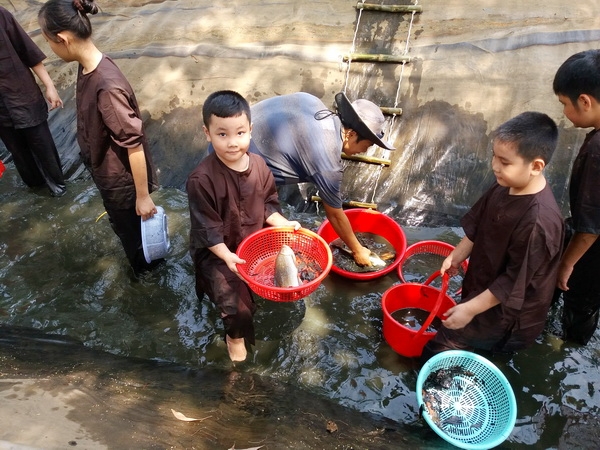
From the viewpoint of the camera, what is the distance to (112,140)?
3113 millimetres

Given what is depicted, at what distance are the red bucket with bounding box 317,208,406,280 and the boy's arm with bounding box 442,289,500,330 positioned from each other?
125cm

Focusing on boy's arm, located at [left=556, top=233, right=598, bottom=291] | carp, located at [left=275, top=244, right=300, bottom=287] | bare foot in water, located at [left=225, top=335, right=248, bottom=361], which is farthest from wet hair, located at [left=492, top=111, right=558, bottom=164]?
bare foot in water, located at [left=225, top=335, right=248, bottom=361]

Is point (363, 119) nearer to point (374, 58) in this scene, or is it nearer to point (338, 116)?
point (338, 116)

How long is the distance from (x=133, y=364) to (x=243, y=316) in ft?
2.96

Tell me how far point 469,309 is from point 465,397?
0.74m

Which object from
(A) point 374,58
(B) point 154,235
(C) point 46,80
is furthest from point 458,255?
(C) point 46,80

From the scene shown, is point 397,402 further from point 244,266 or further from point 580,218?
point 580,218

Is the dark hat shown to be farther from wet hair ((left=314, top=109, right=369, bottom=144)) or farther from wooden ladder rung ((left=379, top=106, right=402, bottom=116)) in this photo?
wooden ladder rung ((left=379, top=106, right=402, bottom=116))

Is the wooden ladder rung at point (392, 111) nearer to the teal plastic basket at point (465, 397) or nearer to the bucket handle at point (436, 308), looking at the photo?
the bucket handle at point (436, 308)

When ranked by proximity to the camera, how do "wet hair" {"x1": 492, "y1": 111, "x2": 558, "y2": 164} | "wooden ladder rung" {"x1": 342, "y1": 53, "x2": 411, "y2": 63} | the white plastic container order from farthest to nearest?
"wooden ladder rung" {"x1": 342, "y1": 53, "x2": 411, "y2": 63}
the white plastic container
"wet hair" {"x1": 492, "y1": 111, "x2": 558, "y2": 164}

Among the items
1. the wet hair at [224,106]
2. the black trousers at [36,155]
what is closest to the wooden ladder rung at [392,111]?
the wet hair at [224,106]

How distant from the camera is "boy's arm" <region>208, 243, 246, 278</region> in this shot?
8.78 ft

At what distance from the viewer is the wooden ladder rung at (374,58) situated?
15.8 ft

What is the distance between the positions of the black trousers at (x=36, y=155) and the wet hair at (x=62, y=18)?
2140mm
